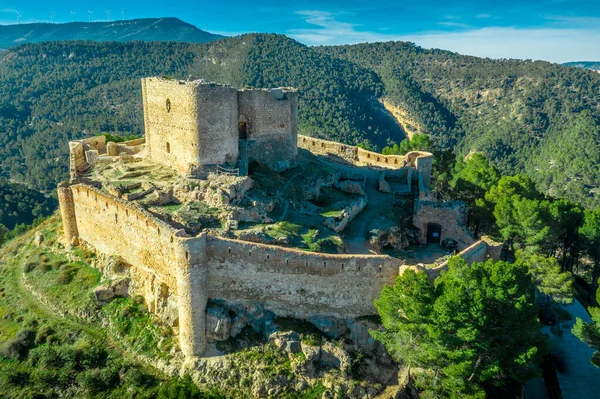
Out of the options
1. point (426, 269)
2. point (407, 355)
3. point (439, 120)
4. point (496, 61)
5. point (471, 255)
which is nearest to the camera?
point (407, 355)

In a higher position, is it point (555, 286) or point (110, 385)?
point (555, 286)

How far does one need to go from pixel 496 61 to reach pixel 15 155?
123 metres

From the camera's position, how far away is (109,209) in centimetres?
2788

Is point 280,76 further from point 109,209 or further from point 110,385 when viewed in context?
point 110,385

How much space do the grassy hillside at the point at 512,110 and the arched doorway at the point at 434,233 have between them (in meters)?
54.2

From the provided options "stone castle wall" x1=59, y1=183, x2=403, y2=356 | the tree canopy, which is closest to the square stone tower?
"stone castle wall" x1=59, y1=183, x2=403, y2=356

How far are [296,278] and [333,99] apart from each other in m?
85.0

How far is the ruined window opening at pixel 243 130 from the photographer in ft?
109

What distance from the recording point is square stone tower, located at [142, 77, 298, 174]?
29.2 metres

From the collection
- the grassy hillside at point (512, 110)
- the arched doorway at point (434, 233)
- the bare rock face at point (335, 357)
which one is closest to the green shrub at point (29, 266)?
the bare rock face at point (335, 357)

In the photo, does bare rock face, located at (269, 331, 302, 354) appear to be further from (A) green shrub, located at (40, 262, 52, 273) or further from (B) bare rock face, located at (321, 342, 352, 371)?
(A) green shrub, located at (40, 262, 52, 273)

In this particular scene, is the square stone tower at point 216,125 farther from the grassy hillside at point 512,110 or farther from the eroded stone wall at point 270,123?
the grassy hillside at point 512,110

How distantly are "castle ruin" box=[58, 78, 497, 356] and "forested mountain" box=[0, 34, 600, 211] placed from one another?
174 ft

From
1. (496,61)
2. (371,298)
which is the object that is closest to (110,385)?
(371,298)
